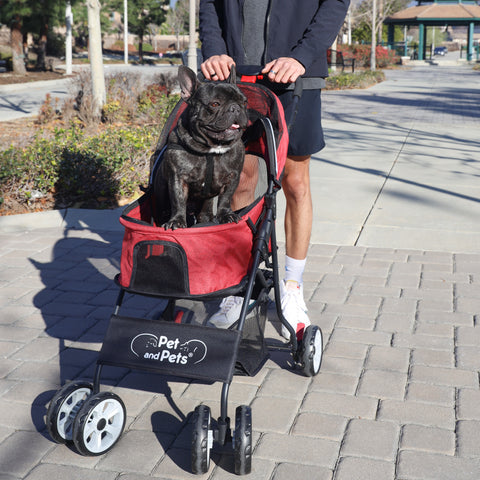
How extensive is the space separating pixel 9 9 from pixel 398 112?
63.8 feet

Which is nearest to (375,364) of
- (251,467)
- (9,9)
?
(251,467)

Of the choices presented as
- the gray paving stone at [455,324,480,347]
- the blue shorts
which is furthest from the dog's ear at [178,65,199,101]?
the gray paving stone at [455,324,480,347]

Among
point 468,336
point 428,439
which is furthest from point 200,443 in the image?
point 468,336

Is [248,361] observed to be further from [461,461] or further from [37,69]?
[37,69]

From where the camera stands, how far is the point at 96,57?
1196cm

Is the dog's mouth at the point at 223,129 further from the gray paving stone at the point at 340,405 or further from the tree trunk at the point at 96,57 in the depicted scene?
the tree trunk at the point at 96,57

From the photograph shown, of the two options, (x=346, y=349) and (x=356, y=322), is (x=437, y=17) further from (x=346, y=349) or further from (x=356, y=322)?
(x=346, y=349)

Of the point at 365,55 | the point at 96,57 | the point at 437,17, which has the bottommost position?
the point at 96,57

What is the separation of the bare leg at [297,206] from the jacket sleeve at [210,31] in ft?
2.42

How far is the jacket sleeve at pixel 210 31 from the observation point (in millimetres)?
3709

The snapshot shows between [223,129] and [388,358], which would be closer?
[223,129]

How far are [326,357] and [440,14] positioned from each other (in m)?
56.0

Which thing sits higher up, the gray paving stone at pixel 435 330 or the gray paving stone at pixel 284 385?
the gray paving stone at pixel 435 330

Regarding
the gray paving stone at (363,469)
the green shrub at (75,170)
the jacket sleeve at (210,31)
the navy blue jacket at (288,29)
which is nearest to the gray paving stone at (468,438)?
the gray paving stone at (363,469)
